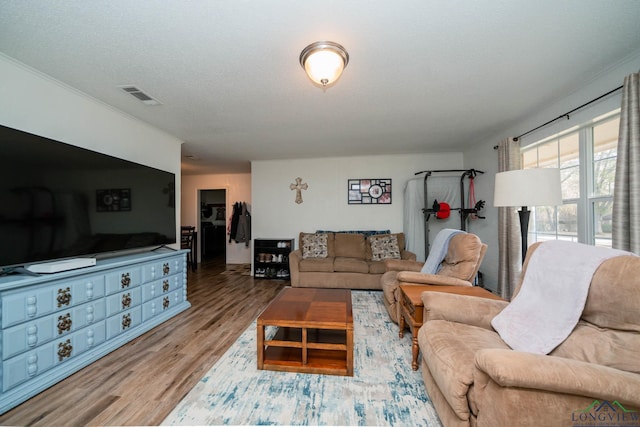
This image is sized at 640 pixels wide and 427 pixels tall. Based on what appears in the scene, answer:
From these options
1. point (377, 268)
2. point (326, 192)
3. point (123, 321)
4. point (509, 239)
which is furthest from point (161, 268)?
point (509, 239)

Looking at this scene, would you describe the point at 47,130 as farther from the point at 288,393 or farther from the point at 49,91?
the point at 288,393

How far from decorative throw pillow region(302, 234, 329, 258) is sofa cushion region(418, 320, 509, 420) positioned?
2.77m

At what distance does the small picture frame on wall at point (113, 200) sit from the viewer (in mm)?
2182

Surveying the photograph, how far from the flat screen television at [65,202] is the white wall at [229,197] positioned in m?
3.34

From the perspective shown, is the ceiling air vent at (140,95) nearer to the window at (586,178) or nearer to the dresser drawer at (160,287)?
the dresser drawer at (160,287)

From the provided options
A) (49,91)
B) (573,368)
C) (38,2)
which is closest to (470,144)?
(573,368)

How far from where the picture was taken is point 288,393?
1550 mm

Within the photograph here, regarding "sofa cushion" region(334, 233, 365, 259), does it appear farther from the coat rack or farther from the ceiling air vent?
the ceiling air vent

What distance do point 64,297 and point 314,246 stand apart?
10.1 ft

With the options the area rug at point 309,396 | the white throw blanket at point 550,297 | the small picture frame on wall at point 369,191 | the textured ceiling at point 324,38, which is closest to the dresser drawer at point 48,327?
the area rug at point 309,396

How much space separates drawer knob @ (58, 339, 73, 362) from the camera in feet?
5.60

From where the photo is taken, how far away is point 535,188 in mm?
1710

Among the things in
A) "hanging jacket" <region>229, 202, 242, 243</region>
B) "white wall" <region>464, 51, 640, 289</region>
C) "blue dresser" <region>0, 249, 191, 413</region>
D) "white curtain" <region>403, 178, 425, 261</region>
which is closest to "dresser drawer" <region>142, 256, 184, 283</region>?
"blue dresser" <region>0, 249, 191, 413</region>

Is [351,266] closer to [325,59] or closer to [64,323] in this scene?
[325,59]
